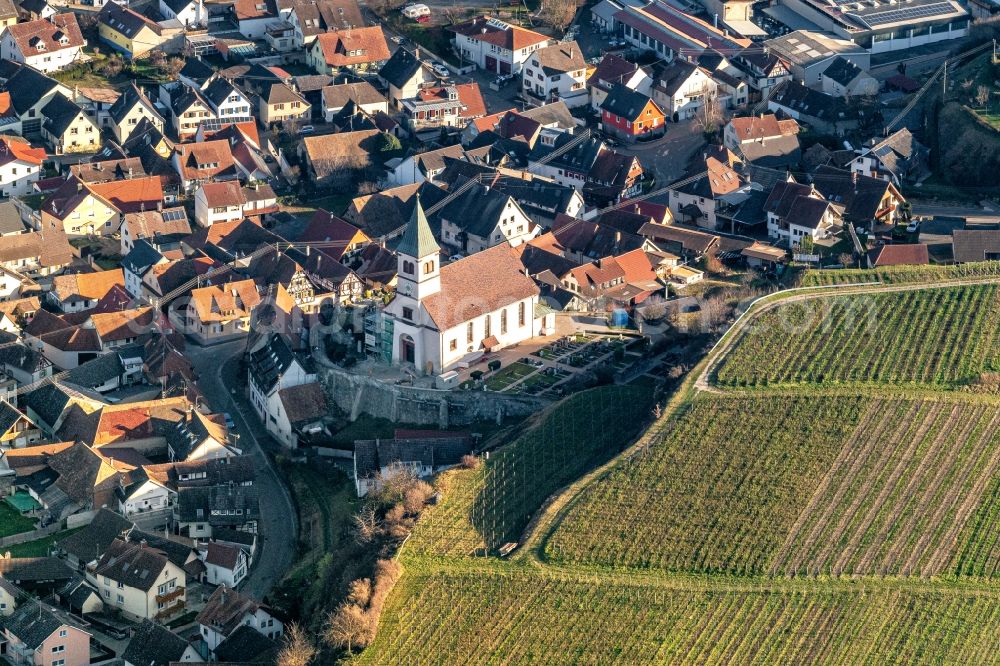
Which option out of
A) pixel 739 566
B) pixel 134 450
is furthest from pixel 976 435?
pixel 134 450

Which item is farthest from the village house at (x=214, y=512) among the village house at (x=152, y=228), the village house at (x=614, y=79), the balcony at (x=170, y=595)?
the village house at (x=614, y=79)

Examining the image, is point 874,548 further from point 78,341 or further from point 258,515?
point 78,341

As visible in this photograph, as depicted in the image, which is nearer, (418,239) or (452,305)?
(418,239)

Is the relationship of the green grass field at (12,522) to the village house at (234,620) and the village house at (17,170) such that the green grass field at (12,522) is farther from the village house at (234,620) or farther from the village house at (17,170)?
the village house at (17,170)

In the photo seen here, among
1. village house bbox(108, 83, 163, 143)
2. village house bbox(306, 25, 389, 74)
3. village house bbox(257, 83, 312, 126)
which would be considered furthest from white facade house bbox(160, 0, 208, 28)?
village house bbox(257, 83, 312, 126)

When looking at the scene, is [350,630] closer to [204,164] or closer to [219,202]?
[219,202]

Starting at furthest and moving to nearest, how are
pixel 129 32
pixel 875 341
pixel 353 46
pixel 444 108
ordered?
pixel 129 32 → pixel 353 46 → pixel 444 108 → pixel 875 341

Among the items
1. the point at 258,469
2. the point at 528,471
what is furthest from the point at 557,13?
the point at 528,471
